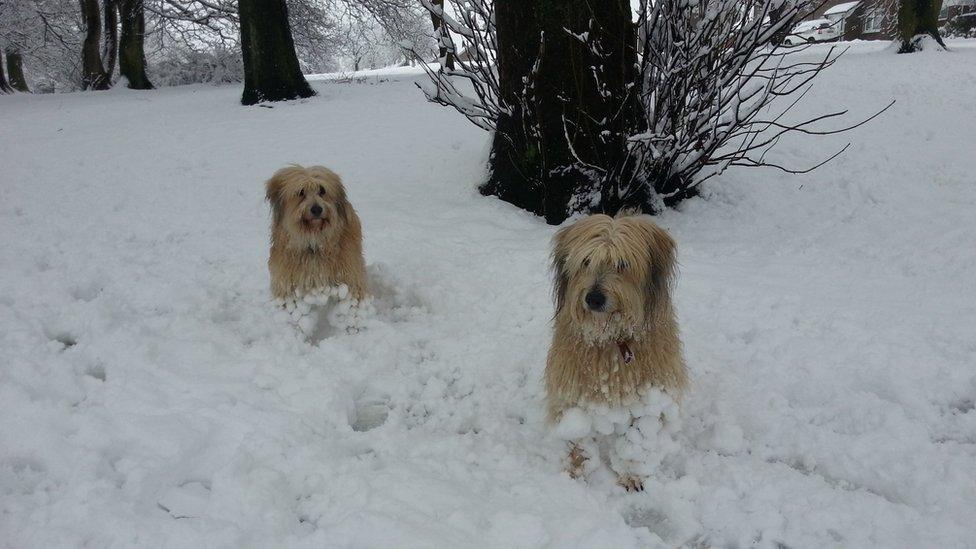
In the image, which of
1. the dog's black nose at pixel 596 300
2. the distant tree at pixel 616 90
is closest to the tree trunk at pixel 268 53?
the distant tree at pixel 616 90

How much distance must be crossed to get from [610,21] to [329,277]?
3.92 m

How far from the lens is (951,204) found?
6.50m

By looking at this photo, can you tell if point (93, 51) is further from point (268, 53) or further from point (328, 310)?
point (328, 310)

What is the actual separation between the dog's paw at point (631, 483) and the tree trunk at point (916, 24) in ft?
59.9

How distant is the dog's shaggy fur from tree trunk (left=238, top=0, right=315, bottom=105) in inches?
352

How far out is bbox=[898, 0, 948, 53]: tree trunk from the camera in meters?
15.9

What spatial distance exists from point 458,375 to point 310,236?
1586mm

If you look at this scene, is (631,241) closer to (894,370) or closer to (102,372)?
(894,370)

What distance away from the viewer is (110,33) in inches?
858

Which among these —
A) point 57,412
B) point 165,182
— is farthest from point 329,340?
point 165,182

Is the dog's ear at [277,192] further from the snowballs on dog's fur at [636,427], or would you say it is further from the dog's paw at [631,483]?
the dog's paw at [631,483]

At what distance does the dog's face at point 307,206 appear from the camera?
448 centimetres

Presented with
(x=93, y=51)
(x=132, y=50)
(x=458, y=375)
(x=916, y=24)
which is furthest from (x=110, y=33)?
(x=916, y=24)

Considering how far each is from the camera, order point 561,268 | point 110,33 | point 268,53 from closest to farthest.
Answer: point 561,268
point 268,53
point 110,33
